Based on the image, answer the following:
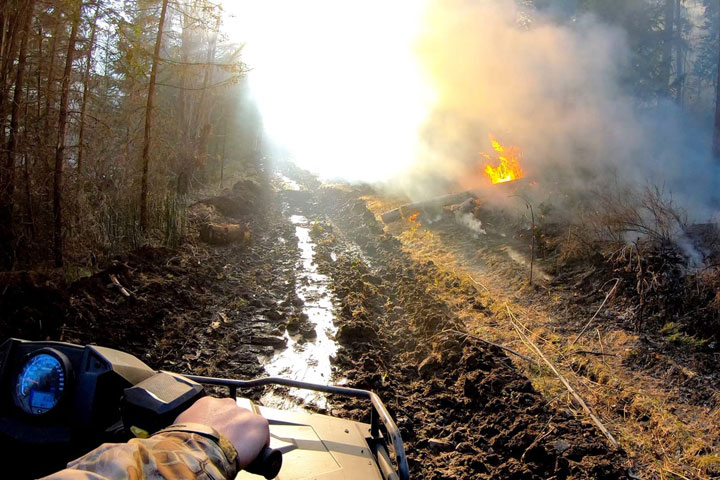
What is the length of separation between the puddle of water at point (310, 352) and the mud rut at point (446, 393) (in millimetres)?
202

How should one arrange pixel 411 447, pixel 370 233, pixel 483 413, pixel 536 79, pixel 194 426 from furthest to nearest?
pixel 536 79
pixel 370 233
pixel 483 413
pixel 411 447
pixel 194 426

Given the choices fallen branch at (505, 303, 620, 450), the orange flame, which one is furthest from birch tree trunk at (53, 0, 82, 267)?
the orange flame

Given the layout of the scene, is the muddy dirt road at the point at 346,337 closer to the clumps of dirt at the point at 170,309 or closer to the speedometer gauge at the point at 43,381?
the clumps of dirt at the point at 170,309

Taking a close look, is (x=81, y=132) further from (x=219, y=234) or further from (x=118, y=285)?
(x=219, y=234)

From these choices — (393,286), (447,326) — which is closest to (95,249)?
(393,286)

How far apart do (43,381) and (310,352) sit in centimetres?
519

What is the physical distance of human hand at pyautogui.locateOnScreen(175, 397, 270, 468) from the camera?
159 cm

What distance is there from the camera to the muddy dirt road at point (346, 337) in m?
4.51

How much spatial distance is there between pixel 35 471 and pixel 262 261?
994 centimetres

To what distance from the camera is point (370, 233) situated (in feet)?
50.4

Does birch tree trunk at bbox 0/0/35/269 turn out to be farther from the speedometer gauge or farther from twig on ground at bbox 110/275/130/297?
the speedometer gauge

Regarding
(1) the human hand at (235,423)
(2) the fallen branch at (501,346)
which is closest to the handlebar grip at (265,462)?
(1) the human hand at (235,423)

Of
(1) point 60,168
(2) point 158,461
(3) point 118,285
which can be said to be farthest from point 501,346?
(1) point 60,168

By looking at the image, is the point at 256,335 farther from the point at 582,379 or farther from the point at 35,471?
the point at 35,471
